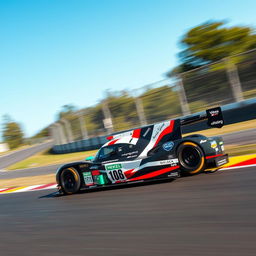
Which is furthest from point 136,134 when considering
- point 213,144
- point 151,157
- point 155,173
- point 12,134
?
point 12,134

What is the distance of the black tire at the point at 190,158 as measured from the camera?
726 cm

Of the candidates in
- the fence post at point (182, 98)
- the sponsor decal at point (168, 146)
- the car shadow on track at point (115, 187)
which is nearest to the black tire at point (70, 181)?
the car shadow on track at point (115, 187)

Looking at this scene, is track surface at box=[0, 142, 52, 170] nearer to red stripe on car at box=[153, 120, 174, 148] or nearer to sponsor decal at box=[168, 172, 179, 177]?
red stripe on car at box=[153, 120, 174, 148]

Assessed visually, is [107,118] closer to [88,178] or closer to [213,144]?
[88,178]

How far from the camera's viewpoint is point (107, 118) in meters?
20.0

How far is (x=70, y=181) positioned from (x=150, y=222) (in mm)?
4367

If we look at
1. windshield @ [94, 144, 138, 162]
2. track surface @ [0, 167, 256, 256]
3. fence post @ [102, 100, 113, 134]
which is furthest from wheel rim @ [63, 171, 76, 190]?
fence post @ [102, 100, 113, 134]

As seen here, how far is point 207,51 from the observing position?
106ft

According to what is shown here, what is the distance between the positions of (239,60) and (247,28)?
1929 centimetres

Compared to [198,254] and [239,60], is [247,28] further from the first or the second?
[198,254]

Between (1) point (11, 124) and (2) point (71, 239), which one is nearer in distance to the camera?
(2) point (71, 239)

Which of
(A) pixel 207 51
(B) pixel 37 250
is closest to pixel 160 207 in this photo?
(B) pixel 37 250

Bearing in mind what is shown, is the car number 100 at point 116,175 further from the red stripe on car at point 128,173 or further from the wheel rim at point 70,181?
the wheel rim at point 70,181

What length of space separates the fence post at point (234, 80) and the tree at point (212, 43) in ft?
55.6
